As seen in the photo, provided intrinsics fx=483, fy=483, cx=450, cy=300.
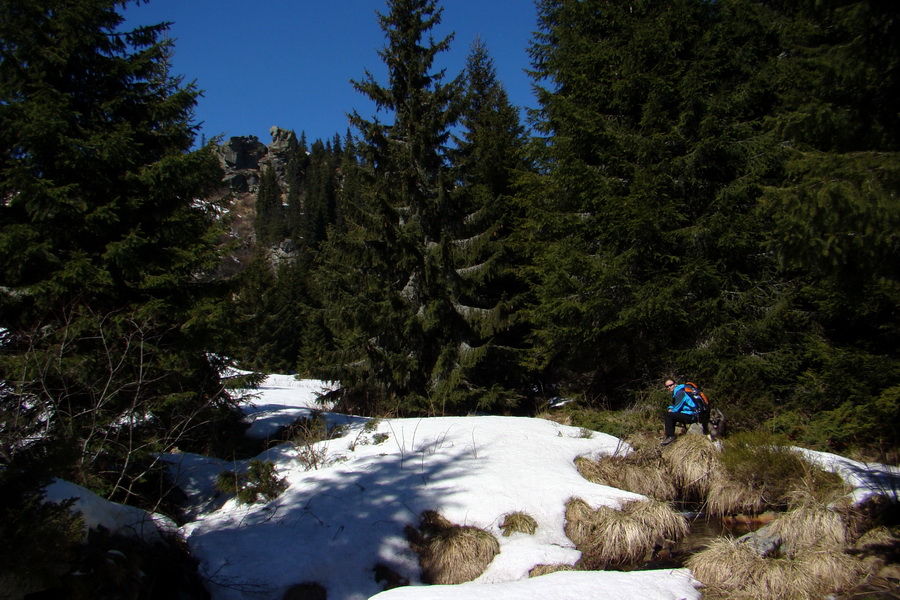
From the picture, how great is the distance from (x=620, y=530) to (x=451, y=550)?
2011 millimetres

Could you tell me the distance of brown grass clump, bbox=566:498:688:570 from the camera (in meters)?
5.58

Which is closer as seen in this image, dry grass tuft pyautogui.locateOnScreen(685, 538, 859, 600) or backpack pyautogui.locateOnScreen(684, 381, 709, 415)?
dry grass tuft pyautogui.locateOnScreen(685, 538, 859, 600)

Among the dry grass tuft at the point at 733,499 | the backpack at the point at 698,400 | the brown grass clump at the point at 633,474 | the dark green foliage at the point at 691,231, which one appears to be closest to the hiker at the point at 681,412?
the backpack at the point at 698,400

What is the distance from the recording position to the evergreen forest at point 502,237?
464 centimetres

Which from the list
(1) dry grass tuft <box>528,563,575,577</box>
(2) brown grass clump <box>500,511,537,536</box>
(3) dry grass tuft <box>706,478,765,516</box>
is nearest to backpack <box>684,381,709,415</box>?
(3) dry grass tuft <box>706,478,765,516</box>

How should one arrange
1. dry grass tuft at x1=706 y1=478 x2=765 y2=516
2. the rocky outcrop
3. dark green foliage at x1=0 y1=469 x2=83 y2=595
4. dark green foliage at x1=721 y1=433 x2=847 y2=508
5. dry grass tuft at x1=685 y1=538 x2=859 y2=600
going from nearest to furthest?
dark green foliage at x1=0 y1=469 x2=83 y2=595, dry grass tuft at x1=685 y1=538 x2=859 y2=600, dark green foliage at x1=721 y1=433 x2=847 y2=508, dry grass tuft at x1=706 y1=478 x2=765 y2=516, the rocky outcrop

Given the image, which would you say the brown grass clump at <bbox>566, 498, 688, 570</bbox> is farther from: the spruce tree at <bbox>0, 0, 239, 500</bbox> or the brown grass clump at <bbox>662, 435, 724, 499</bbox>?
the spruce tree at <bbox>0, 0, 239, 500</bbox>

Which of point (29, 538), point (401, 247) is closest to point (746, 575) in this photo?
point (29, 538)

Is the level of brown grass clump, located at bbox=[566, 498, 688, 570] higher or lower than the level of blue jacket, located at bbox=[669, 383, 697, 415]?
lower

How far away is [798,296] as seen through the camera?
9.15m

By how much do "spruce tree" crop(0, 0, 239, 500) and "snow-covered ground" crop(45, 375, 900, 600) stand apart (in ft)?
4.28

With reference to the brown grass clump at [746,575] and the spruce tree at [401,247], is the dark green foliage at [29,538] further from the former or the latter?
the spruce tree at [401,247]

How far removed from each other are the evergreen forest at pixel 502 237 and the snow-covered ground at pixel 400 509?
1.27 m

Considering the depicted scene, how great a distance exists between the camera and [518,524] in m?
5.89
